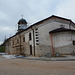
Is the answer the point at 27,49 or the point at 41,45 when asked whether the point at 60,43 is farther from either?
the point at 27,49

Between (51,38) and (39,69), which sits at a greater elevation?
(51,38)

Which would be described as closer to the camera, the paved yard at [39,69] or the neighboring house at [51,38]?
the paved yard at [39,69]

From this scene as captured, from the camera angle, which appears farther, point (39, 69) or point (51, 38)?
point (51, 38)

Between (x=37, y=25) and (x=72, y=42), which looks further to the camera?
(x=37, y=25)

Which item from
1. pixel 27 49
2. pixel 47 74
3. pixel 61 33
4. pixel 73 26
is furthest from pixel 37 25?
pixel 47 74

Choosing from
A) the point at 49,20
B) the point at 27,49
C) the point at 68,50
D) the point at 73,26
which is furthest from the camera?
the point at 73,26

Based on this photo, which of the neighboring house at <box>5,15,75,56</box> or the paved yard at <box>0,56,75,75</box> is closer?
the paved yard at <box>0,56,75,75</box>

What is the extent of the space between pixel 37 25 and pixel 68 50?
6.47 metres

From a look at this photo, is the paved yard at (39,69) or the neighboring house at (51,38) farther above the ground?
the neighboring house at (51,38)

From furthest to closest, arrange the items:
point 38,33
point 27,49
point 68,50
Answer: point 27,49, point 38,33, point 68,50

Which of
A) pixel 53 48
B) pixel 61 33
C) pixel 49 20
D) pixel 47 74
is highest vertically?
pixel 49 20

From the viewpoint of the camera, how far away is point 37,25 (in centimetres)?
1381

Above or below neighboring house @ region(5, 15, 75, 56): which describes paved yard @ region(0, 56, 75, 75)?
below

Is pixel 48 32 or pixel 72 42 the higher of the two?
pixel 48 32
